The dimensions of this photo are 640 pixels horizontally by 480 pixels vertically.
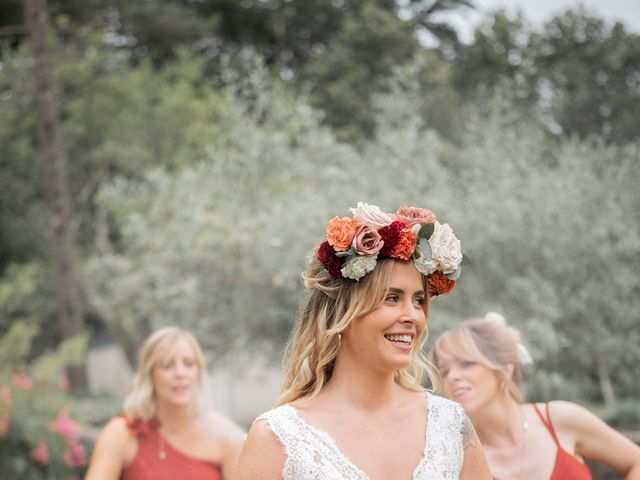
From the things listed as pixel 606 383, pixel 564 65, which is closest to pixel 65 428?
pixel 606 383

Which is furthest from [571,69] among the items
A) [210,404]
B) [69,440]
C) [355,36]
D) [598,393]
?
[210,404]

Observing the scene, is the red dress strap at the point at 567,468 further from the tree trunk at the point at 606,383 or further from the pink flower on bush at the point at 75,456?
the tree trunk at the point at 606,383

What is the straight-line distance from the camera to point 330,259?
283 centimetres

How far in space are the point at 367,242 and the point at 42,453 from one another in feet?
26.3

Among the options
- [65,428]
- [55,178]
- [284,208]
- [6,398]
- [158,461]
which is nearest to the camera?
[158,461]

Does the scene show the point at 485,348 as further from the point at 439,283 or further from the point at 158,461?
the point at 158,461

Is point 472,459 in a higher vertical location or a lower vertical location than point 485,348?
lower

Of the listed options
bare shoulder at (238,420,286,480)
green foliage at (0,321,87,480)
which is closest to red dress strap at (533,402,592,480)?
bare shoulder at (238,420,286,480)

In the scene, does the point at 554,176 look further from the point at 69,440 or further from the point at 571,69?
the point at 571,69

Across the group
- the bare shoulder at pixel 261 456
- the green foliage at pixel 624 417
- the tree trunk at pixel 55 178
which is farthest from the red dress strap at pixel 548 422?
the tree trunk at pixel 55 178

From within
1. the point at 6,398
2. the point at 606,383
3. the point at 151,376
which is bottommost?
the point at 6,398

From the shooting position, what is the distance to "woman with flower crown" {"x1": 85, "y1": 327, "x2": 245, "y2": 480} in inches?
191

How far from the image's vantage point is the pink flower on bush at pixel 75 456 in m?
10.0

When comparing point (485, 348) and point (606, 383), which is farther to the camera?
point (606, 383)
